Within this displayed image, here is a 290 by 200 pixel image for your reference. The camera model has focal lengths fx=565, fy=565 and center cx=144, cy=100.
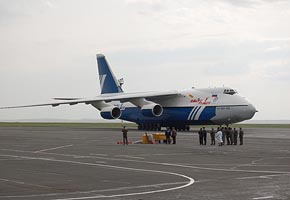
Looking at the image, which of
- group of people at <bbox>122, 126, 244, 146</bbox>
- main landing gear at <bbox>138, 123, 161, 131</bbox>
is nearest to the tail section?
main landing gear at <bbox>138, 123, 161, 131</bbox>

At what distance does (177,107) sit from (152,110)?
3.03 meters

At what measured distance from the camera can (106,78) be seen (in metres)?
→ 76.3

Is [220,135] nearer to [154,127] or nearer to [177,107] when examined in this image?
[177,107]

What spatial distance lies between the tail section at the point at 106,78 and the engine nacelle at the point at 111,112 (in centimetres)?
689

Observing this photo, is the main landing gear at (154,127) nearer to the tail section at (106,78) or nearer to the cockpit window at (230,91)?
the tail section at (106,78)

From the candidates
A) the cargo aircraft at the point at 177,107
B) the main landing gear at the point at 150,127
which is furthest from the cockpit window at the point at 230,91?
the main landing gear at the point at 150,127

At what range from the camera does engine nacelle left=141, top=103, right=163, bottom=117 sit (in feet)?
208

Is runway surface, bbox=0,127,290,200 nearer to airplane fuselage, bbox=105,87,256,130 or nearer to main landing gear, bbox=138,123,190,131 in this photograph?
airplane fuselage, bbox=105,87,256,130

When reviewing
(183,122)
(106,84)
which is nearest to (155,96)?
(183,122)

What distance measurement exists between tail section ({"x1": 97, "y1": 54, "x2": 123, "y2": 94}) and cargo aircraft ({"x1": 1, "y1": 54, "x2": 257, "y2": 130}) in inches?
46.6

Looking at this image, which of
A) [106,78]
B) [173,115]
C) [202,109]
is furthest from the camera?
[106,78]

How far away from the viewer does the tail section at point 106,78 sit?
7562cm

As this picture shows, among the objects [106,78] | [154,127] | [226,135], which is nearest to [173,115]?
[154,127]

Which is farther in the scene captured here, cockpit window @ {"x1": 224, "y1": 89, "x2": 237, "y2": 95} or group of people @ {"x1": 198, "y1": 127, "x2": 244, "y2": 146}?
cockpit window @ {"x1": 224, "y1": 89, "x2": 237, "y2": 95}
